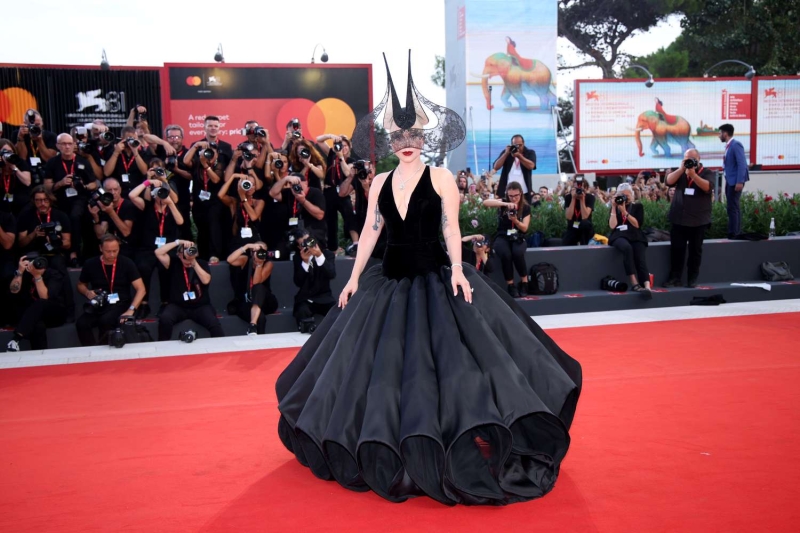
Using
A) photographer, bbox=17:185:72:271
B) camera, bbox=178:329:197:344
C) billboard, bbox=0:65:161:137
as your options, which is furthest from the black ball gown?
billboard, bbox=0:65:161:137

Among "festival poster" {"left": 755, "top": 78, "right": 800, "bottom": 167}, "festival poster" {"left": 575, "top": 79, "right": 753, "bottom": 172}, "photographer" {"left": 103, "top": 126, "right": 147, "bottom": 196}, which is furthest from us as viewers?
"festival poster" {"left": 755, "top": 78, "right": 800, "bottom": 167}

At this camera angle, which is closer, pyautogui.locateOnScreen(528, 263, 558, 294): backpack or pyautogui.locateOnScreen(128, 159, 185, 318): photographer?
pyautogui.locateOnScreen(128, 159, 185, 318): photographer

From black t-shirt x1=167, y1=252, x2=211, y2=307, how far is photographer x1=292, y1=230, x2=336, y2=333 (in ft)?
3.03

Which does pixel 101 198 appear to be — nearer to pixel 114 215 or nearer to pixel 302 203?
pixel 114 215

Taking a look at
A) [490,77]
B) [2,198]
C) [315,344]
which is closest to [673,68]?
[490,77]

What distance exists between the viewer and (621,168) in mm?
21688

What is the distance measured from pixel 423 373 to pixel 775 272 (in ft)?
27.2

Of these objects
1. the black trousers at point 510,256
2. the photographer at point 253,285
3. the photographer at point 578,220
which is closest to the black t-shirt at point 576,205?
the photographer at point 578,220

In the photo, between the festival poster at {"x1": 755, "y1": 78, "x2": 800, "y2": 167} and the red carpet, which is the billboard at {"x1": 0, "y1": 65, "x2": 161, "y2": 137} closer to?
the red carpet

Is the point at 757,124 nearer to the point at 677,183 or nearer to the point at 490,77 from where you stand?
the point at 490,77

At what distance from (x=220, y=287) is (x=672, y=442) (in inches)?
219

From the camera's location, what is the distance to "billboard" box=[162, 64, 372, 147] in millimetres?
13953

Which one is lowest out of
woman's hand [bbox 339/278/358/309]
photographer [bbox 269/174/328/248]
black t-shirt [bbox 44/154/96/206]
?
woman's hand [bbox 339/278/358/309]

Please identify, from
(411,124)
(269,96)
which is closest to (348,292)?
(411,124)
